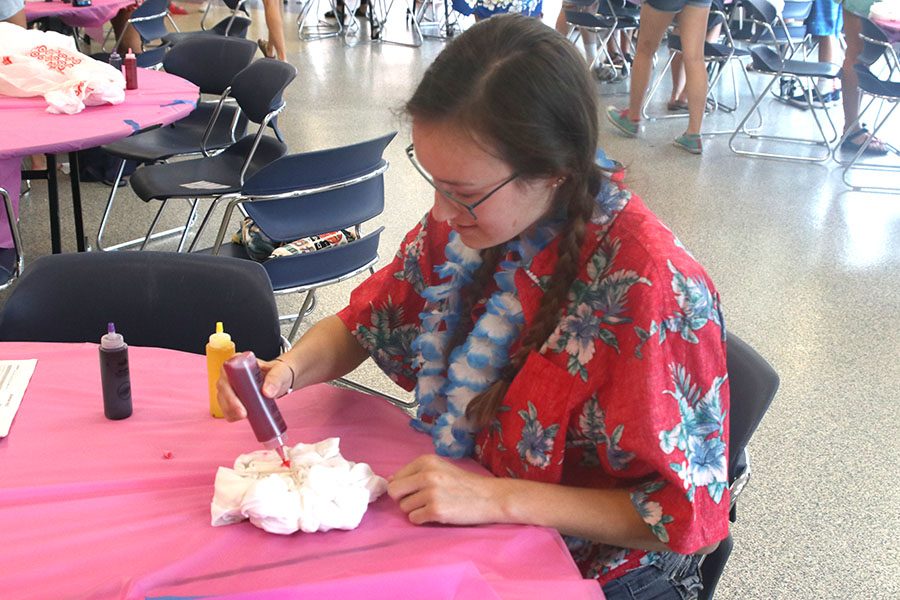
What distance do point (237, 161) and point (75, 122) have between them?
81cm

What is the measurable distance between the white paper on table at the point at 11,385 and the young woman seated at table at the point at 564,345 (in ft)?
1.03

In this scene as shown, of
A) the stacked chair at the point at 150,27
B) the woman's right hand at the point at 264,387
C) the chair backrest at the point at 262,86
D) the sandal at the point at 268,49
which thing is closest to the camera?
the woman's right hand at the point at 264,387

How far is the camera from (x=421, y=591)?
3.29 ft

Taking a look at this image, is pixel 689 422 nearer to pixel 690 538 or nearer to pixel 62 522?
pixel 690 538

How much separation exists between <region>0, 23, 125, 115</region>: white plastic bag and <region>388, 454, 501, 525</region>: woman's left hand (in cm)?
220

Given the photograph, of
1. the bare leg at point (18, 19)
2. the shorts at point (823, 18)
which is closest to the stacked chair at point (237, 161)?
the bare leg at point (18, 19)

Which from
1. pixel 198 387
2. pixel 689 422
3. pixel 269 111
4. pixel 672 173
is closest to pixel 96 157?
pixel 269 111

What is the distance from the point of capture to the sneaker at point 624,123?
5.87 metres

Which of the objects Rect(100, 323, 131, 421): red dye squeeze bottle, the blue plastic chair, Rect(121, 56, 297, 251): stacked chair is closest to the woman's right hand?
Rect(100, 323, 131, 421): red dye squeeze bottle

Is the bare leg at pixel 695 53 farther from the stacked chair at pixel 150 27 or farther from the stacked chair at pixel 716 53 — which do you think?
the stacked chair at pixel 150 27

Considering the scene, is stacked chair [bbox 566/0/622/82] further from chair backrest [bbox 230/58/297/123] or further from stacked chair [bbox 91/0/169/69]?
chair backrest [bbox 230/58/297/123]

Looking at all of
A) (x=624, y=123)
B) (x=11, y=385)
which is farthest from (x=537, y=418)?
(x=624, y=123)

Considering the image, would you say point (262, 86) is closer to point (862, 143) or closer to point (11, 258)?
point (11, 258)

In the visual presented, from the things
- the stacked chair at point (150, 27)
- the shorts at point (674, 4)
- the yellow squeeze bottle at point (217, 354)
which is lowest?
the stacked chair at point (150, 27)
